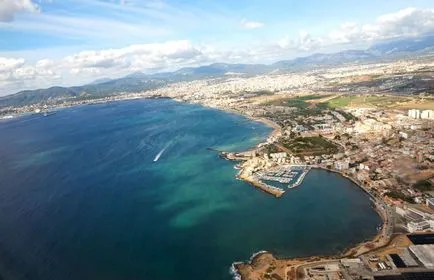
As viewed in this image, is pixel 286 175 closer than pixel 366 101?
Yes

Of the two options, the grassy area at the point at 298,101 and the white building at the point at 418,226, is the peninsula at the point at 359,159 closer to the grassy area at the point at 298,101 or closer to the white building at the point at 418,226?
the white building at the point at 418,226

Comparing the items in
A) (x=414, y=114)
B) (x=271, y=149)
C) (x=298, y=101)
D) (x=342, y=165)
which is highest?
(x=271, y=149)

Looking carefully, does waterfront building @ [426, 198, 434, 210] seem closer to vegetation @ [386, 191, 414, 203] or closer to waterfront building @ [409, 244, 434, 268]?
vegetation @ [386, 191, 414, 203]

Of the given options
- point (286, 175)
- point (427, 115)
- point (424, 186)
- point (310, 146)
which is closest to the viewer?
point (424, 186)

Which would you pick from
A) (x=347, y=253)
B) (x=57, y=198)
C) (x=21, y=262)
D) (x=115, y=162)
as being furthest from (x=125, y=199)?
(x=347, y=253)

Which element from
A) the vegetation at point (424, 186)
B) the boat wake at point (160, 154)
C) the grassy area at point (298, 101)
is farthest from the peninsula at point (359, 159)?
the boat wake at point (160, 154)

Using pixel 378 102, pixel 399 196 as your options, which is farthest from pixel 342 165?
pixel 378 102

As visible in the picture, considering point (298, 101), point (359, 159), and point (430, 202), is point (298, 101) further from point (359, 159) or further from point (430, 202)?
point (430, 202)
